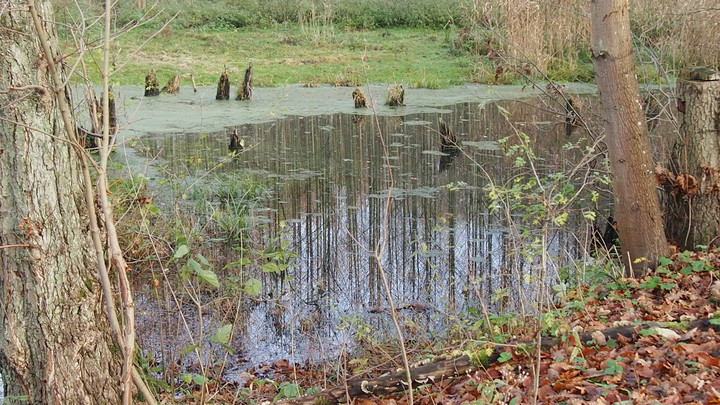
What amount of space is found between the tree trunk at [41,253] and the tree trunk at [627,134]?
10.3ft

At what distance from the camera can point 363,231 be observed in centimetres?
683

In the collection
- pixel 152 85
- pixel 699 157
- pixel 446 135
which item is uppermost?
pixel 152 85

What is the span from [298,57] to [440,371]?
14224 millimetres

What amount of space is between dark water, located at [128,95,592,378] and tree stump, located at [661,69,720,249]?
0.95 meters

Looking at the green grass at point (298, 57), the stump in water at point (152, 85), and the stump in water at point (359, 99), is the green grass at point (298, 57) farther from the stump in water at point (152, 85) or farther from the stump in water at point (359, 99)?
the stump in water at point (359, 99)

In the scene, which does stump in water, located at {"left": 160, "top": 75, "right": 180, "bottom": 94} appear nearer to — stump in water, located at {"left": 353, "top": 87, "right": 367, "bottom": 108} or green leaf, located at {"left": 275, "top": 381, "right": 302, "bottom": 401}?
stump in water, located at {"left": 353, "top": 87, "right": 367, "bottom": 108}

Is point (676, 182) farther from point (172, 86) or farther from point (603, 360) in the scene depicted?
point (172, 86)

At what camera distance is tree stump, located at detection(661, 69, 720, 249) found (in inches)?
190

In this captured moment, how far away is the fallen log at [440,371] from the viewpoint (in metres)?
3.55

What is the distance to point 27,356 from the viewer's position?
326 cm

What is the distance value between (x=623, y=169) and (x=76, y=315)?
129 inches

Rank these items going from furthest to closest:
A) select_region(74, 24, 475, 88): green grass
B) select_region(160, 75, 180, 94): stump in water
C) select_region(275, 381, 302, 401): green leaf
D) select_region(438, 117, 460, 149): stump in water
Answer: select_region(74, 24, 475, 88): green grass, select_region(160, 75, 180, 94): stump in water, select_region(438, 117, 460, 149): stump in water, select_region(275, 381, 302, 401): green leaf

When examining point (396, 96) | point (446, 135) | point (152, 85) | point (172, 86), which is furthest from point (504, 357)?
point (172, 86)

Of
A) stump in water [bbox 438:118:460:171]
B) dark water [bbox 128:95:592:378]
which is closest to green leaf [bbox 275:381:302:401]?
dark water [bbox 128:95:592:378]
